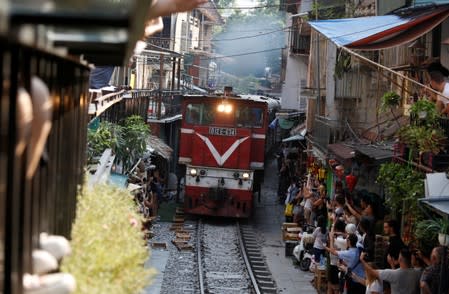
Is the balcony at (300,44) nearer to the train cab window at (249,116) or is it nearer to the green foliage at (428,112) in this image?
the train cab window at (249,116)

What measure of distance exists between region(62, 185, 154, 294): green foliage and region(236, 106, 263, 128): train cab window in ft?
57.9

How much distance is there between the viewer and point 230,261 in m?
18.4

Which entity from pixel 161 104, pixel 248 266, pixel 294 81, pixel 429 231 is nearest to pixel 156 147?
pixel 248 266

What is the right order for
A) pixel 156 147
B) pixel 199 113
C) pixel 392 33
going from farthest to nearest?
1. pixel 199 113
2. pixel 156 147
3. pixel 392 33

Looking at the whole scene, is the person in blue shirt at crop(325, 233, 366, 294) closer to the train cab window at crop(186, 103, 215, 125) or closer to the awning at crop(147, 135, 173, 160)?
the awning at crop(147, 135, 173, 160)

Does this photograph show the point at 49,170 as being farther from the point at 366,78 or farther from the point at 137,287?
the point at 366,78

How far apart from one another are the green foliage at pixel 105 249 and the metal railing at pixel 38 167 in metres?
0.14

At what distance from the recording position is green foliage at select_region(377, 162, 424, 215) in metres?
11.1

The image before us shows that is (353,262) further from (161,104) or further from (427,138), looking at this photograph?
(161,104)

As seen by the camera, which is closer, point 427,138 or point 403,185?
point 427,138

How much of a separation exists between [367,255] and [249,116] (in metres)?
12.2

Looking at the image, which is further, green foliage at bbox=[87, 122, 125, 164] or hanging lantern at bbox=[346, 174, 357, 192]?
hanging lantern at bbox=[346, 174, 357, 192]

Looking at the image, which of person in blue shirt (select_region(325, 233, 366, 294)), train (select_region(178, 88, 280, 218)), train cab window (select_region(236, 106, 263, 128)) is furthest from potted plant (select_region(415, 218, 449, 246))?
train cab window (select_region(236, 106, 263, 128))

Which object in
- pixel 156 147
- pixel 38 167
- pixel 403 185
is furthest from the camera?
pixel 156 147
